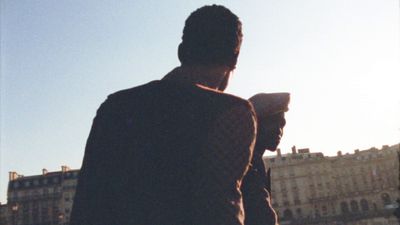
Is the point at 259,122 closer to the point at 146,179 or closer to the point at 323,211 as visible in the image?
the point at 146,179

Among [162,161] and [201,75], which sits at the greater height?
[201,75]

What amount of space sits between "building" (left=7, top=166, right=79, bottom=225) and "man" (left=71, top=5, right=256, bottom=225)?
73.9m

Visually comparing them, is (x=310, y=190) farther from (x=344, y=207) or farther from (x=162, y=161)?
(x=162, y=161)

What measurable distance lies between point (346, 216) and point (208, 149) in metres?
75.6

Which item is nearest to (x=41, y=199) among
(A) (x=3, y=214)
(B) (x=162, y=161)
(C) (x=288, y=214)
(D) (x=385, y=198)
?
(A) (x=3, y=214)

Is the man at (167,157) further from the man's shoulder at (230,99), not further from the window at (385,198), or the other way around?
the window at (385,198)

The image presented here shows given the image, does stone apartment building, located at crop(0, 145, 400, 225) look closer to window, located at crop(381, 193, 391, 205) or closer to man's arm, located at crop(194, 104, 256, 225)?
window, located at crop(381, 193, 391, 205)

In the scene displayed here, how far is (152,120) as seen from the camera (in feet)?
3.85

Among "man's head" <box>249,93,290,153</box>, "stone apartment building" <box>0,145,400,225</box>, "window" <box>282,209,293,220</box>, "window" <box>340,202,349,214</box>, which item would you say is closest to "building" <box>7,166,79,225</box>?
"stone apartment building" <box>0,145,400,225</box>

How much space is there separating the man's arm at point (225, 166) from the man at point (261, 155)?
0.98ft

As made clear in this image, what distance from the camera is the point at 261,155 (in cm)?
150

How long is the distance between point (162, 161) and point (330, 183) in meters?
83.3

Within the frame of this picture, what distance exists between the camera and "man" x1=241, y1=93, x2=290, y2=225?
4.47 ft

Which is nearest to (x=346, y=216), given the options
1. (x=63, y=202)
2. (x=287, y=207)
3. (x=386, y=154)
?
(x=287, y=207)
